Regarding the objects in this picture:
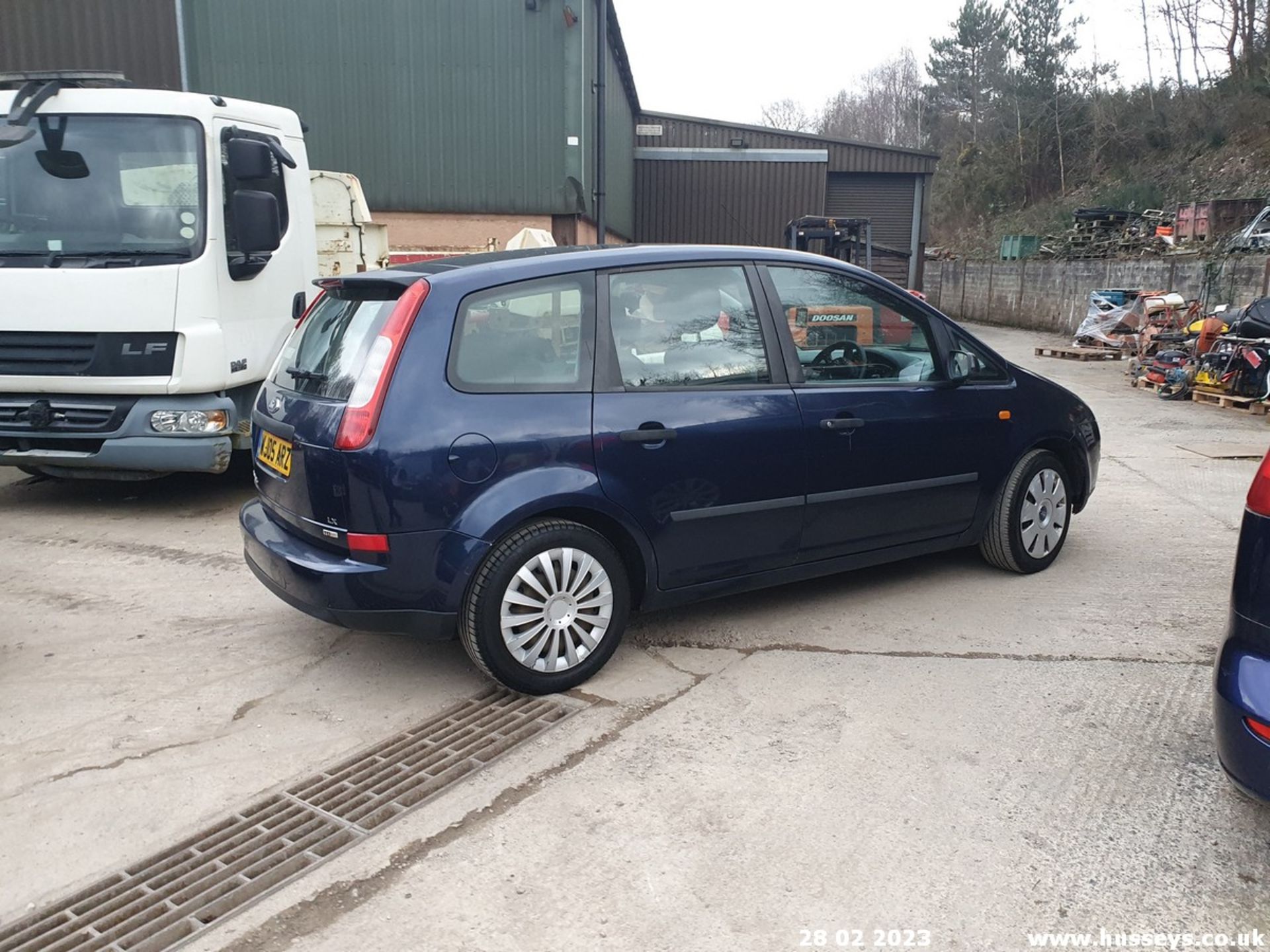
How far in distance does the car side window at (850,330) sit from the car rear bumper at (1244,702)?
6.94 ft

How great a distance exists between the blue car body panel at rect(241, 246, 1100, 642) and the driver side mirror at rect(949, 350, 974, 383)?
45mm

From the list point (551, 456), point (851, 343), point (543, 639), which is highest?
point (851, 343)

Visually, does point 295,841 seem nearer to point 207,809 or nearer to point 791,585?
point 207,809

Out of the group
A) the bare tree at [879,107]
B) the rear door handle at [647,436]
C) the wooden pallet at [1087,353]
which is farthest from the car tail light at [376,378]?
the bare tree at [879,107]

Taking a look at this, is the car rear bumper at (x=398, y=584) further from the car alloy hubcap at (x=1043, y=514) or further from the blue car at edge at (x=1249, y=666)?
the car alloy hubcap at (x=1043, y=514)

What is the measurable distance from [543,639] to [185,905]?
1.53 m

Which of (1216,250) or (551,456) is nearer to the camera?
(551,456)

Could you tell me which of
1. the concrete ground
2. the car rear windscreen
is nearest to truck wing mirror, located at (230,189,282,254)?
the concrete ground

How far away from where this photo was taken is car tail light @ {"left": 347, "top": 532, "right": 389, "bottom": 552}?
11.6 ft

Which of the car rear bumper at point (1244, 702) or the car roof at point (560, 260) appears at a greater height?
the car roof at point (560, 260)

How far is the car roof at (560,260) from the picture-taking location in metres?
3.86

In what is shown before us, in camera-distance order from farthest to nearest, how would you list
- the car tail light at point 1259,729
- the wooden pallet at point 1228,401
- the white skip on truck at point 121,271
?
the wooden pallet at point 1228,401 → the white skip on truck at point 121,271 → the car tail light at point 1259,729

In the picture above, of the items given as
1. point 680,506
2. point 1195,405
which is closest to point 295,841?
point 680,506

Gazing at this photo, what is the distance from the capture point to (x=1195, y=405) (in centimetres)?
1263
